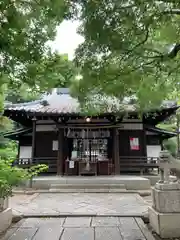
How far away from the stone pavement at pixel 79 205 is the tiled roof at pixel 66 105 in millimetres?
2435

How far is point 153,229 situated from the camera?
3.84 metres

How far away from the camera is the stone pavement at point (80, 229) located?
11.5 feet

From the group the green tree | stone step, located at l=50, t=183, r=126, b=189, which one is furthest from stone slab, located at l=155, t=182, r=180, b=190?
stone step, located at l=50, t=183, r=126, b=189

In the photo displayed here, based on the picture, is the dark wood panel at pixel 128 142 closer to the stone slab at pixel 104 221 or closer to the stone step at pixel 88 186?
the stone step at pixel 88 186

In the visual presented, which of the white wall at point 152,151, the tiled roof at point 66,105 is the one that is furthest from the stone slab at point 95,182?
the white wall at point 152,151

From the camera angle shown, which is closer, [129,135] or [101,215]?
[101,215]

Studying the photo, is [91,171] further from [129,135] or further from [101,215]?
[101,215]

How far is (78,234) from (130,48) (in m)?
3.21

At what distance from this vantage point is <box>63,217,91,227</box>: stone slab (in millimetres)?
4098

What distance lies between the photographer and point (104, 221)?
4.32 meters

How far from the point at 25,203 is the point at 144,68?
4.95 m

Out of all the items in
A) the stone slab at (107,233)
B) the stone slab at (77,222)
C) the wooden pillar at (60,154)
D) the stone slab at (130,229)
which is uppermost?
the wooden pillar at (60,154)

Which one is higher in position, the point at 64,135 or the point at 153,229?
the point at 64,135

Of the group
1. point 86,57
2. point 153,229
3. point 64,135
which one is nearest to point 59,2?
point 86,57
